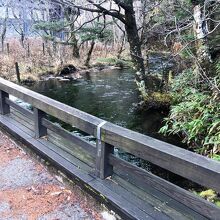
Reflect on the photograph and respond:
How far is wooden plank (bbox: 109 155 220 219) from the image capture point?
1943 mm

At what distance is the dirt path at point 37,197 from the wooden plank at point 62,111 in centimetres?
63

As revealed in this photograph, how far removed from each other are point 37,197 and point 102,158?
0.77 metres

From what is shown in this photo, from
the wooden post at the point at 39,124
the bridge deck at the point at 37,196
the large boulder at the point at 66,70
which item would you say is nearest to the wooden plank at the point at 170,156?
the bridge deck at the point at 37,196

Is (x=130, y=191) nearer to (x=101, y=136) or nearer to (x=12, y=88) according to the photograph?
(x=101, y=136)

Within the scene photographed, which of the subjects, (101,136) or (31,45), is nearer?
(101,136)

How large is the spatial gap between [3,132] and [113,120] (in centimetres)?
469

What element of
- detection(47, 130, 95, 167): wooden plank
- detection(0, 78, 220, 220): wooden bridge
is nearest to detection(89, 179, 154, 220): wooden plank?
detection(0, 78, 220, 220): wooden bridge

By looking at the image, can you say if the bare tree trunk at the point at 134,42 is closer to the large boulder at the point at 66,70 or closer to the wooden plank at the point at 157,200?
the large boulder at the point at 66,70

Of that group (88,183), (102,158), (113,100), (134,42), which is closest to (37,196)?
(88,183)

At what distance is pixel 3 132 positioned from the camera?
14.2ft

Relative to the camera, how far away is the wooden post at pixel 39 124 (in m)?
3.53

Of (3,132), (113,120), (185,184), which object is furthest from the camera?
(113,120)

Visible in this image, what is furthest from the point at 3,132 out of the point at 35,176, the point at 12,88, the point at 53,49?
the point at 53,49

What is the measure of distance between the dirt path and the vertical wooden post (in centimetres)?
26
